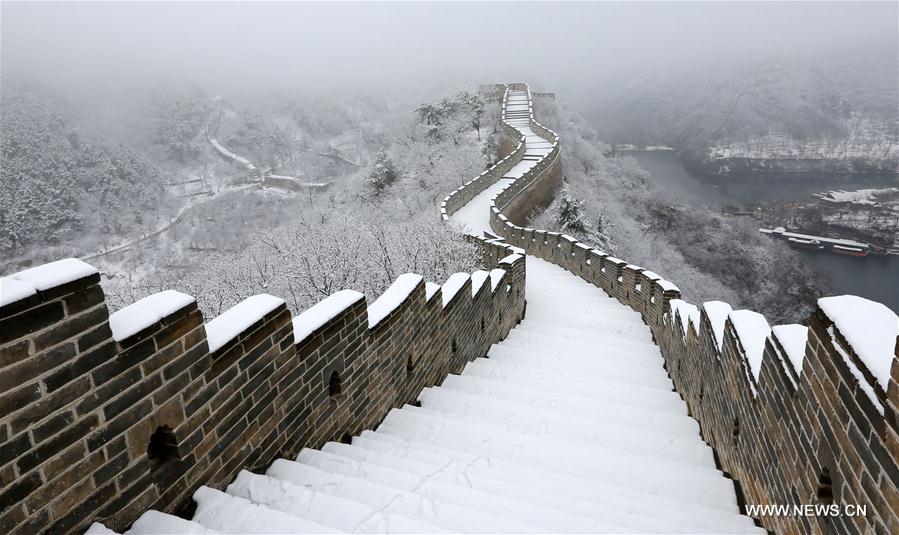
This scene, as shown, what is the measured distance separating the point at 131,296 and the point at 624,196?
119 ft

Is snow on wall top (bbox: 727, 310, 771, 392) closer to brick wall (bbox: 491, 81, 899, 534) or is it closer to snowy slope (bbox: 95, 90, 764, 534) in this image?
brick wall (bbox: 491, 81, 899, 534)

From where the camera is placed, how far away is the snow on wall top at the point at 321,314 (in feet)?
11.2

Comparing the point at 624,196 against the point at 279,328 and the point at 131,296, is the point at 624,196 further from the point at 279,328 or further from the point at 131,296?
the point at 279,328

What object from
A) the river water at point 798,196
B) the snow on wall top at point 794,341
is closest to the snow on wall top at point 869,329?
the snow on wall top at point 794,341

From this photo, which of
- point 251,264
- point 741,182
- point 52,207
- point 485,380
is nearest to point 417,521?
point 485,380

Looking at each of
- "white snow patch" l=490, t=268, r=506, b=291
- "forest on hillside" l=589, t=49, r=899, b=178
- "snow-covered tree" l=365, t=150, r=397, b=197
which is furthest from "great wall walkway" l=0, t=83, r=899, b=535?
"forest on hillside" l=589, t=49, r=899, b=178

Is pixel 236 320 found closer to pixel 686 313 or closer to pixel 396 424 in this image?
pixel 396 424

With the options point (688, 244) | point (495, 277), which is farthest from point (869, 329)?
point (688, 244)

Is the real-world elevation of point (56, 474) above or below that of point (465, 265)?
above

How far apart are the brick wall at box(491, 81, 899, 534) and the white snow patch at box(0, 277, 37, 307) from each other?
283cm

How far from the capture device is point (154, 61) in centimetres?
15688

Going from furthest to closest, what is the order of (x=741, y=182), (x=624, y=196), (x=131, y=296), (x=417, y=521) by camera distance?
1. (x=741, y=182)
2. (x=624, y=196)
3. (x=131, y=296)
4. (x=417, y=521)

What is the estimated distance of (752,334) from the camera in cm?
346

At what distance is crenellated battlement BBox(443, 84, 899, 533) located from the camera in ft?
5.62
